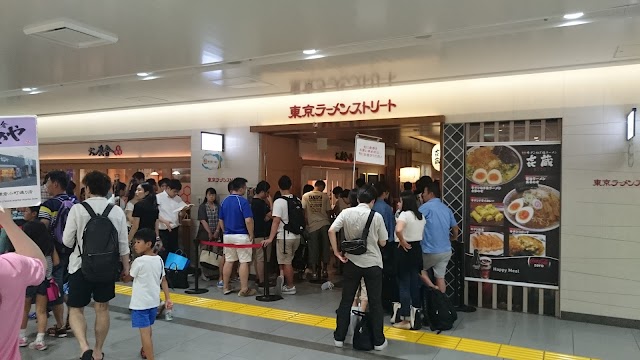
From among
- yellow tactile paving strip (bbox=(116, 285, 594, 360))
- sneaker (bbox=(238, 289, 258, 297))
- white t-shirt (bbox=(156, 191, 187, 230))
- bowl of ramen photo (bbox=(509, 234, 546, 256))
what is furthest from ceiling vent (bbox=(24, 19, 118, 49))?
bowl of ramen photo (bbox=(509, 234, 546, 256))

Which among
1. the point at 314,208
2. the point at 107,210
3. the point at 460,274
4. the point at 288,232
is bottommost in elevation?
the point at 460,274

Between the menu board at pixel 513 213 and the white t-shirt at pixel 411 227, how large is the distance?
55.1 inches

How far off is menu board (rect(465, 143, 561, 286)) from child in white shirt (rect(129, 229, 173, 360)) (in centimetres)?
427

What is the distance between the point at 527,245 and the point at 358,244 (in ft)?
9.50

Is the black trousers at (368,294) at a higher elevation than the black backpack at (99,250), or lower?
lower

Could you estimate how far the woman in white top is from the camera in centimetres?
546

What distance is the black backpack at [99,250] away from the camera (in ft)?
13.2

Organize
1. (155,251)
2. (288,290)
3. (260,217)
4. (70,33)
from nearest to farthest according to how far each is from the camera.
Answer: (70,33) < (155,251) < (288,290) < (260,217)

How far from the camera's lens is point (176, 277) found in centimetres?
733

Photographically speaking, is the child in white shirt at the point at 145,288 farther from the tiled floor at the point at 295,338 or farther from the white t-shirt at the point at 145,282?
the tiled floor at the point at 295,338

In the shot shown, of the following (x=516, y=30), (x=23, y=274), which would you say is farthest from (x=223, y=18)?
(x=23, y=274)

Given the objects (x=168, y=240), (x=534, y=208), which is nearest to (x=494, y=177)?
(x=534, y=208)

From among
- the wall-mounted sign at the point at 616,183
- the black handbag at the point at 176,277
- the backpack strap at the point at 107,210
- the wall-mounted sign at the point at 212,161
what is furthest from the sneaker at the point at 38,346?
the wall-mounted sign at the point at 616,183

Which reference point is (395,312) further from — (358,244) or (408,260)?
(358,244)
